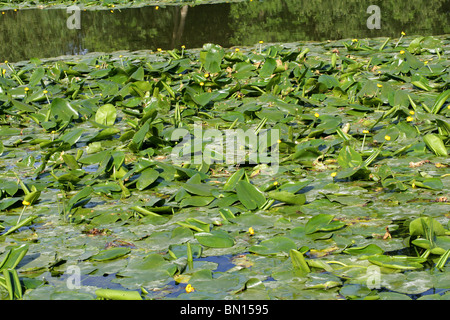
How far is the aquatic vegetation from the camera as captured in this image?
1.96 meters

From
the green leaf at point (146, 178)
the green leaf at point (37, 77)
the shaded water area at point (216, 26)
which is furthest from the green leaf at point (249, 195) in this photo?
the shaded water area at point (216, 26)

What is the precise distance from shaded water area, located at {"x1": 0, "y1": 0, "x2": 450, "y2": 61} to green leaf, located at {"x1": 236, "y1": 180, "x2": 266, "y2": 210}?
4615 mm

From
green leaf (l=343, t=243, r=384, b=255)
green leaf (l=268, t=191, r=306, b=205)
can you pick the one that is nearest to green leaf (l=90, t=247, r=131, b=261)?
green leaf (l=268, t=191, r=306, b=205)

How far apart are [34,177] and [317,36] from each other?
479cm

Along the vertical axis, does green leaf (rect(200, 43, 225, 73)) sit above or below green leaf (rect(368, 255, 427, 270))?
above

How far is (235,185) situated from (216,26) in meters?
6.29

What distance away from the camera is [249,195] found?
2.51 m

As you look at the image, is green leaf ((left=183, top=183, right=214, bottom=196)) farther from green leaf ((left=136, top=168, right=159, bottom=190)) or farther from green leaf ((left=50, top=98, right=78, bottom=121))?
green leaf ((left=50, top=98, right=78, bottom=121))

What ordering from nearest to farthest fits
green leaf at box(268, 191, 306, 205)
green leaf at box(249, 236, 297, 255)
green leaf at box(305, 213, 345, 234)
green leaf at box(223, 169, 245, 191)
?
green leaf at box(249, 236, 297, 255) < green leaf at box(305, 213, 345, 234) < green leaf at box(268, 191, 306, 205) < green leaf at box(223, 169, 245, 191)

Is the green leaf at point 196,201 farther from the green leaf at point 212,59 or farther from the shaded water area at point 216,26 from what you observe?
the shaded water area at point 216,26

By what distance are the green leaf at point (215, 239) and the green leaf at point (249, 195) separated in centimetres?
28

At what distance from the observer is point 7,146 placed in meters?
3.67

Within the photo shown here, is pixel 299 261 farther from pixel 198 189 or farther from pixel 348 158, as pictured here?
pixel 348 158

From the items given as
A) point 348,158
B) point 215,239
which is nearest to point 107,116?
point 348,158
